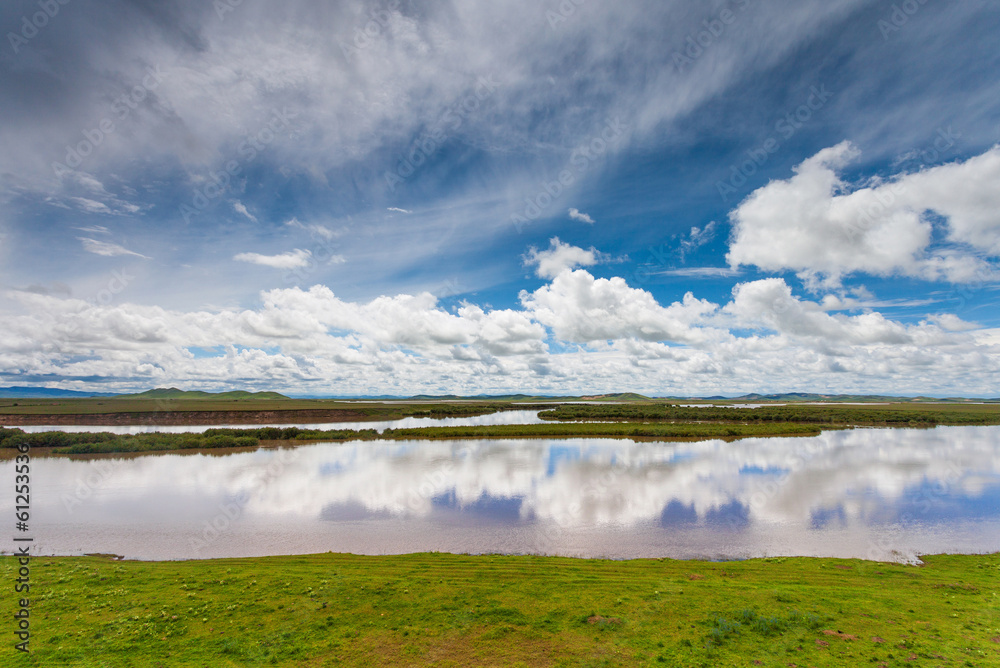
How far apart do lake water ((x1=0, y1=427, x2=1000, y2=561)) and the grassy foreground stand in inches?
116

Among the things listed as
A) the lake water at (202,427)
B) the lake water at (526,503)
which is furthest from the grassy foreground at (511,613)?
the lake water at (202,427)

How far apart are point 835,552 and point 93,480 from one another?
4879 cm

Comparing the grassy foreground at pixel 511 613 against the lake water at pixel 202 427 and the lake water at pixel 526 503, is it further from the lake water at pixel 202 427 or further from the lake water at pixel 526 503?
the lake water at pixel 202 427

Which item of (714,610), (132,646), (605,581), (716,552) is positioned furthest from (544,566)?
(132,646)

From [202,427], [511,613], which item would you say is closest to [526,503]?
[511,613]

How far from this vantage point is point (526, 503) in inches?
1019

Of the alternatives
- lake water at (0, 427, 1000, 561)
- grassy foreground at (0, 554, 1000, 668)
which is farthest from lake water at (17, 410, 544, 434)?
grassy foreground at (0, 554, 1000, 668)

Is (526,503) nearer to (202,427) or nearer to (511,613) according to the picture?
(511,613)

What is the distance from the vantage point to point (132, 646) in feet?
34.6

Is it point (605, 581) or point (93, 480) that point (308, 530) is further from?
point (93, 480)

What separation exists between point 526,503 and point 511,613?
1386 cm

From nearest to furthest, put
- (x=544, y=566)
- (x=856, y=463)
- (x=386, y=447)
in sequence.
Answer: (x=544, y=566), (x=856, y=463), (x=386, y=447)

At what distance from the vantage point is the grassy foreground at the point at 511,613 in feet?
33.2

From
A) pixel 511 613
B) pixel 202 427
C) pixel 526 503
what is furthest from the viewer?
pixel 202 427
